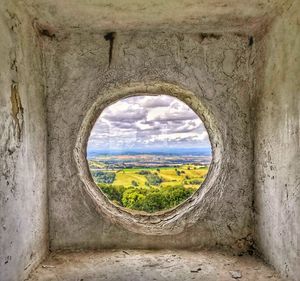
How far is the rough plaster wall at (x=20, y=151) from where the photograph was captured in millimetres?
1598

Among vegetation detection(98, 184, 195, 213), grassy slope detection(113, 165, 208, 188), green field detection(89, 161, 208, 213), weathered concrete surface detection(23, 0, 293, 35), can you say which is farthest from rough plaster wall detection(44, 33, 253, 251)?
grassy slope detection(113, 165, 208, 188)

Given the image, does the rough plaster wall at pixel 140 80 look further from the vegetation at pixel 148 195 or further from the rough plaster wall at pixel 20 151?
the vegetation at pixel 148 195

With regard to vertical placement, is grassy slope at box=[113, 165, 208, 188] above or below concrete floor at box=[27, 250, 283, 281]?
above

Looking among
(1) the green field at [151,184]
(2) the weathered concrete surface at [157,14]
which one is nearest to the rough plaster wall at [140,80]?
A: (2) the weathered concrete surface at [157,14]

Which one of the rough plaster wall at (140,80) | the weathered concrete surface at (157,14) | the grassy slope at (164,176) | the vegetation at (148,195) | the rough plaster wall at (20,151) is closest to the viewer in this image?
the rough plaster wall at (20,151)

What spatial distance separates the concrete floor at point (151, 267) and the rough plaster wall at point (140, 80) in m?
0.13

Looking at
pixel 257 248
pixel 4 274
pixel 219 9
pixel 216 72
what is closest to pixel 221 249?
pixel 257 248

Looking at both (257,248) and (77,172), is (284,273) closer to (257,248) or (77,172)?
(257,248)

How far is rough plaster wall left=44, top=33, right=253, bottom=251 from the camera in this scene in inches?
90.2

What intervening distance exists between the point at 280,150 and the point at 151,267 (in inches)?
43.9

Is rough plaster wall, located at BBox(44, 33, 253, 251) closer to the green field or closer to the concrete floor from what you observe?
the concrete floor

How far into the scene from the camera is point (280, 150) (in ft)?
6.09

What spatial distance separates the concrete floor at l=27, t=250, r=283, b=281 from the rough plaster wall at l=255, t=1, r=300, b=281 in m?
0.18

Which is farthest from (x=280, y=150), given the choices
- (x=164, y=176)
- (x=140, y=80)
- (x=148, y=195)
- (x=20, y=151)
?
(x=164, y=176)
